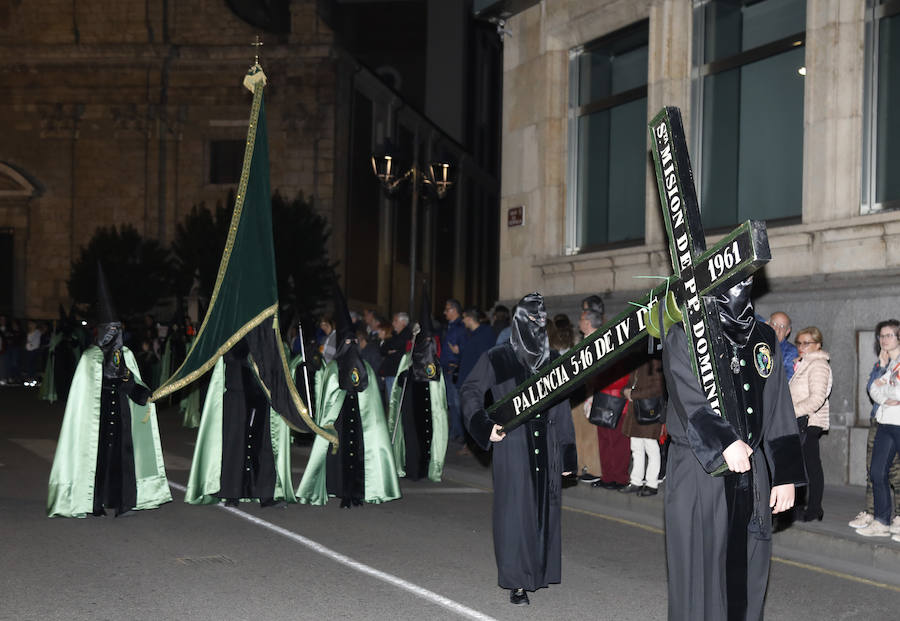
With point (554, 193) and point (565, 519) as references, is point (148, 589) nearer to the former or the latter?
point (565, 519)

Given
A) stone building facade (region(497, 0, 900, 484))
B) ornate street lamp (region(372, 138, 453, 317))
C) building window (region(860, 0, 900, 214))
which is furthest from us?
ornate street lamp (region(372, 138, 453, 317))

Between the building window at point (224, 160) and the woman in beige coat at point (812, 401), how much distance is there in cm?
2993

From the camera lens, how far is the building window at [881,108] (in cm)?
1193

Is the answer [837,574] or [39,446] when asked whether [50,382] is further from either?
[837,574]

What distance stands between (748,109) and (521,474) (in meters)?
8.95

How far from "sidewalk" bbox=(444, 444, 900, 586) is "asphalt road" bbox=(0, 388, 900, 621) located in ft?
1.12

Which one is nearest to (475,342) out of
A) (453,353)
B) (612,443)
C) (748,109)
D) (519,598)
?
(453,353)

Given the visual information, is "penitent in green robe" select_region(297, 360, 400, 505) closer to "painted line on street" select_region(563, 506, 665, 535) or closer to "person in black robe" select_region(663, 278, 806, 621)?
"painted line on street" select_region(563, 506, 665, 535)

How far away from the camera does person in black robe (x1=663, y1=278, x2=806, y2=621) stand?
459 cm

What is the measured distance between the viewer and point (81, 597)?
6367 millimetres

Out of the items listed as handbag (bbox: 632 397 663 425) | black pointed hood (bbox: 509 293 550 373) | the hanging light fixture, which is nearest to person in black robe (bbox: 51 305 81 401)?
the hanging light fixture

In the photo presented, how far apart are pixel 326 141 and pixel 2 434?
69.9 ft

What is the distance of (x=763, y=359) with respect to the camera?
15.4 feet

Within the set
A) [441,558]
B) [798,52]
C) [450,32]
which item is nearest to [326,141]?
[450,32]
